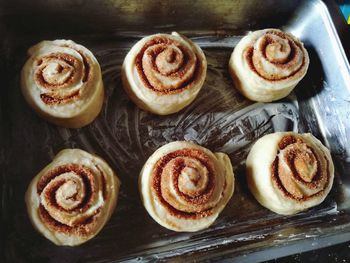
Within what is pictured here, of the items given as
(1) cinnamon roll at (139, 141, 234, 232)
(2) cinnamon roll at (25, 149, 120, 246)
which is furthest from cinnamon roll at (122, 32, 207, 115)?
(2) cinnamon roll at (25, 149, 120, 246)

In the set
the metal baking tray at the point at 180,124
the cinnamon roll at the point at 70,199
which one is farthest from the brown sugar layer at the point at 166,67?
the cinnamon roll at the point at 70,199

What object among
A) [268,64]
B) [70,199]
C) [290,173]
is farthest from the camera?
[268,64]

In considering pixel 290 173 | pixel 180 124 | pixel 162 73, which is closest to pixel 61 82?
pixel 162 73

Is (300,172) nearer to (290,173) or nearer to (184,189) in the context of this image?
(290,173)

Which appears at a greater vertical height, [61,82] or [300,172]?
[61,82]

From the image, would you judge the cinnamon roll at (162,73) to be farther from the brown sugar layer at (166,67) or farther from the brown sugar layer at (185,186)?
the brown sugar layer at (185,186)

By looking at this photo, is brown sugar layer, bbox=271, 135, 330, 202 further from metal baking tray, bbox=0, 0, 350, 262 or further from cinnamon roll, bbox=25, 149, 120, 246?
cinnamon roll, bbox=25, 149, 120, 246
